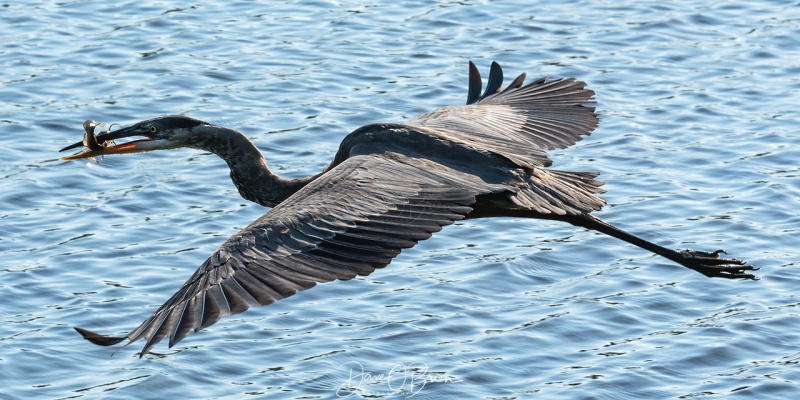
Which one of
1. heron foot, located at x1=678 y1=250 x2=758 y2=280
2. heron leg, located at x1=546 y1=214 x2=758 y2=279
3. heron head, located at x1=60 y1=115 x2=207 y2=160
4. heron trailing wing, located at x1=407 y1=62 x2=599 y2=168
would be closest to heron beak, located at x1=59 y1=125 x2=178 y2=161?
heron head, located at x1=60 y1=115 x2=207 y2=160

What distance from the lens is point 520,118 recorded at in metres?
9.88

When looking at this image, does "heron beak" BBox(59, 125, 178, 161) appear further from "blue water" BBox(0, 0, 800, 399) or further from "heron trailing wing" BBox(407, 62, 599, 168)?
"heron trailing wing" BBox(407, 62, 599, 168)

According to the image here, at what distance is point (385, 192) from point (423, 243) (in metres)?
3.12

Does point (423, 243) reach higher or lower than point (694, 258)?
lower

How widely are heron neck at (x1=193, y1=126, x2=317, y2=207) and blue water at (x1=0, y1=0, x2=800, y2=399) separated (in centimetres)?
86

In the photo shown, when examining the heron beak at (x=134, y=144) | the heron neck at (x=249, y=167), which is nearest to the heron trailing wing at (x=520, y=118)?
the heron neck at (x=249, y=167)

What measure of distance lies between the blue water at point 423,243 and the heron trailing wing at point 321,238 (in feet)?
4.85

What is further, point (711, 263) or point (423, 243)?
point (423, 243)

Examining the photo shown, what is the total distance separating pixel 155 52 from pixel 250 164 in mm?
5426

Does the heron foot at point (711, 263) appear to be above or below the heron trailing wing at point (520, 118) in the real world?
below

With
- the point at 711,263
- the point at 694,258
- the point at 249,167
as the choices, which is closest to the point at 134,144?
the point at 249,167

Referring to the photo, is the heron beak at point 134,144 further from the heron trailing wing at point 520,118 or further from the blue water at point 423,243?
the heron trailing wing at point 520,118

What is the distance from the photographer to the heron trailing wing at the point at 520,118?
9.12 metres

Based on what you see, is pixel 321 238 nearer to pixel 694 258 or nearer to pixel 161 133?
pixel 161 133
